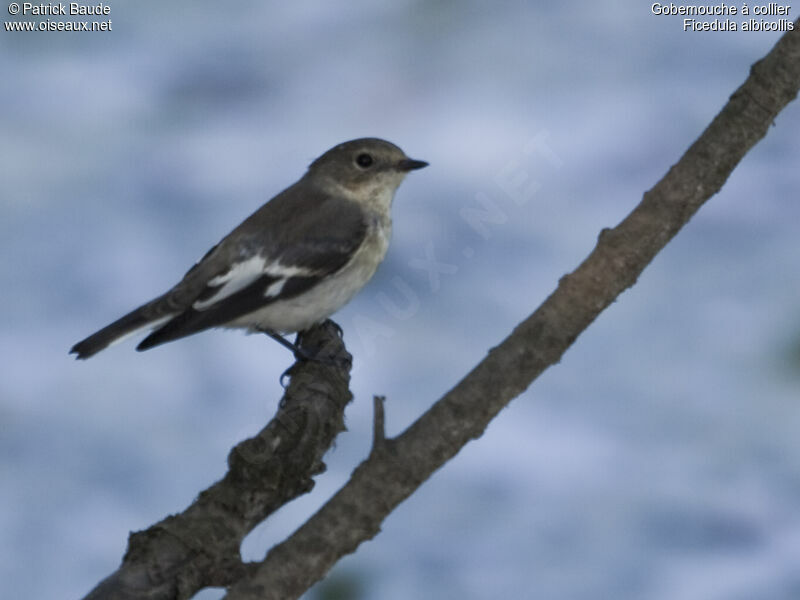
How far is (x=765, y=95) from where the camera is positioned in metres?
2.40

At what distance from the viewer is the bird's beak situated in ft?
12.2

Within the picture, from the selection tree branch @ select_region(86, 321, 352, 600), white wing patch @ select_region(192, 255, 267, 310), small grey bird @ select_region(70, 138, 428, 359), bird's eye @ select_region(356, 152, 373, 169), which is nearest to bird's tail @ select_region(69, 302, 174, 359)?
small grey bird @ select_region(70, 138, 428, 359)

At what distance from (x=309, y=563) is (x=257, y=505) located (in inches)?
13.7

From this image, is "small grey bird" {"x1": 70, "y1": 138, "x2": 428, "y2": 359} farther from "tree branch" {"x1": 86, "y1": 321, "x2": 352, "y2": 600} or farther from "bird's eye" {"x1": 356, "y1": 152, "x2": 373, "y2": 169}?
"tree branch" {"x1": 86, "y1": 321, "x2": 352, "y2": 600}

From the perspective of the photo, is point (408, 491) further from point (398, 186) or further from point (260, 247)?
point (398, 186)

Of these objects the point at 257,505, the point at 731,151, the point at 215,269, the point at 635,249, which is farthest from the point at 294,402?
the point at 731,151

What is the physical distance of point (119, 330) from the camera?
3.03 metres

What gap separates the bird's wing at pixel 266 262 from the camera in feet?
10.3

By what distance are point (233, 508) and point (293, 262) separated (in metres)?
1.13

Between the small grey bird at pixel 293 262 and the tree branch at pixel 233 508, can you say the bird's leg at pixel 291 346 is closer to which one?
the small grey bird at pixel 293 262

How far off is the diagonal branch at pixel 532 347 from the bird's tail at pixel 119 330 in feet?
3.39

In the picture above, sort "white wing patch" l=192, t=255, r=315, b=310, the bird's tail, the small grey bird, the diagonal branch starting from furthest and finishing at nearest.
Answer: "white wing patch" l=192, t=255, r=315, b=310 < the small grey bird < the bird's tail < the diagonal branch

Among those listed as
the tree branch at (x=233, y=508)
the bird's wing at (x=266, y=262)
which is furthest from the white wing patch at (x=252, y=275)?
the tree branch at (x=233, y=508)

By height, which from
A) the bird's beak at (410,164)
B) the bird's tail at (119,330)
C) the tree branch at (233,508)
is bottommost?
the tree branch at (233,508)
